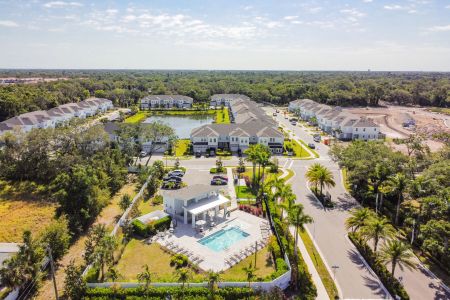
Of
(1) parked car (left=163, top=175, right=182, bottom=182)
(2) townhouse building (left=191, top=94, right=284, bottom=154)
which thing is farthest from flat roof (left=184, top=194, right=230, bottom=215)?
(2) townhouse building (left=191, top=94, right=284, bottom=154)

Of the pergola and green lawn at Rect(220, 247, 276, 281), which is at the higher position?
the pergola

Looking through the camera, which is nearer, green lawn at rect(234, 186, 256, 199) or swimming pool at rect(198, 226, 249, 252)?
swimming pool at rect(198, 226, 249, 252)

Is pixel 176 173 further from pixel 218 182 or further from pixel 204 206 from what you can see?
pixel 204 206

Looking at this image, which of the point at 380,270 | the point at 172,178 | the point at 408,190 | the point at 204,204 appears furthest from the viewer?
the point at 172,178

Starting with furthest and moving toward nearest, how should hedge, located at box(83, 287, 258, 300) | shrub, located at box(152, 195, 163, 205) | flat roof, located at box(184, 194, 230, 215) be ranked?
shrub, located at box(152, 195, 163, 205)
flat roof, located at box(184, 194, 230, 215)
hedge, located at box(83, 287, 258, 300)

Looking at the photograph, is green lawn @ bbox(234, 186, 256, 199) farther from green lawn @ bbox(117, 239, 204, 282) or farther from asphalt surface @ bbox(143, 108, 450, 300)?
green lawn @ bbox(117, 239, 204, 282)

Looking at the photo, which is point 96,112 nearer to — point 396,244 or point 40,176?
point 40,176

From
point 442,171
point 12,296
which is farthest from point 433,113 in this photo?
point 12,296

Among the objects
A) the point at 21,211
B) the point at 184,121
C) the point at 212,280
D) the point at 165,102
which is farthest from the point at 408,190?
the point at 165,102
